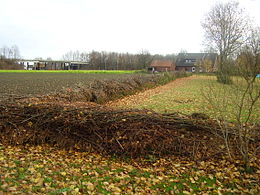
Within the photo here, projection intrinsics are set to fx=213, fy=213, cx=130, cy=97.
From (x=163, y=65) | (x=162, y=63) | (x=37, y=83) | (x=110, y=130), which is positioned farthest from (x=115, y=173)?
(x=162, y=63)

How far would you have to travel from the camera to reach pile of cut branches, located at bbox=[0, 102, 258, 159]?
6.12 m

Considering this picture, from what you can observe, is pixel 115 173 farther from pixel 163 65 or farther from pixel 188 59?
pixel 188 59

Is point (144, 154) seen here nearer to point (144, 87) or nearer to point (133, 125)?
point (133, 125)

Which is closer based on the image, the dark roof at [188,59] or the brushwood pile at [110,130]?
the brushwood pile at [110,130]

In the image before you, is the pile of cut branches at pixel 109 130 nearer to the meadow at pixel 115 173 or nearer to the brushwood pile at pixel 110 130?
the brushwood pile at pixel 110 130

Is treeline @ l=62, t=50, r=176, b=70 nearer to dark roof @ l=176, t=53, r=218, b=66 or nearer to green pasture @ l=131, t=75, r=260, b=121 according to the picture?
dark roof @ l=176, t=53, r=218, b=66

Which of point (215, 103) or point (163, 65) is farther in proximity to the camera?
point (163, 65)

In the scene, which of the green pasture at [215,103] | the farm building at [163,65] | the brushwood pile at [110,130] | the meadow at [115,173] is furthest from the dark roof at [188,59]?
the meadow at [115,173]

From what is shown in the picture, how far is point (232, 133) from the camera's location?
606 cm

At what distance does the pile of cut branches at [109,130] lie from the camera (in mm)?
6117

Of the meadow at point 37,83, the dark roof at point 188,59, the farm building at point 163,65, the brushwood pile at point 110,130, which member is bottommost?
the brushwood pile at point 110,130

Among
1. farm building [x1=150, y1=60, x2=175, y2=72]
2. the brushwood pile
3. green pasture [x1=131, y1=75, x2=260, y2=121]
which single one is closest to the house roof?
farm building [x1=150, y1=60, x2=175, y2=72]

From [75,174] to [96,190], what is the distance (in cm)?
87

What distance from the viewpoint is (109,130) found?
655 centimetres
